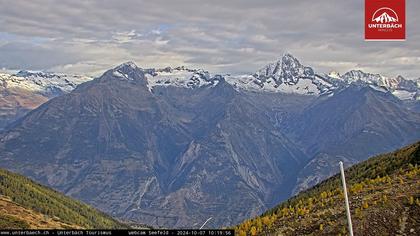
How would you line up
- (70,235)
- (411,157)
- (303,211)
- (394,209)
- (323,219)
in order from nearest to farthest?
(70,235)
(394,209)
(323,219)
(303,211)
(411,157)

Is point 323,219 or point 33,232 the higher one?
point 33,232

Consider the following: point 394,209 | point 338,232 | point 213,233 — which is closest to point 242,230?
point 338,232

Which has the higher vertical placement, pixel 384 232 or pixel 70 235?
pixel 70 235

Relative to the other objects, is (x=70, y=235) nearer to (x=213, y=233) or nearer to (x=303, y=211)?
(x=213, y=233)

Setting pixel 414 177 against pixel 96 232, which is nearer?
pixel 96 232

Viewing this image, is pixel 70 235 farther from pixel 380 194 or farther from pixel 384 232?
pixel 380 194

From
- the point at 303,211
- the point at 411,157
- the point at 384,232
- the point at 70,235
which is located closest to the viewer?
the point at 70,235

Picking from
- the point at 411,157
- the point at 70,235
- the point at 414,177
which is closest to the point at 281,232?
the point at 414,177

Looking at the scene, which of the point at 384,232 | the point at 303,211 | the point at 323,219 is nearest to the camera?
the point at 384,232
